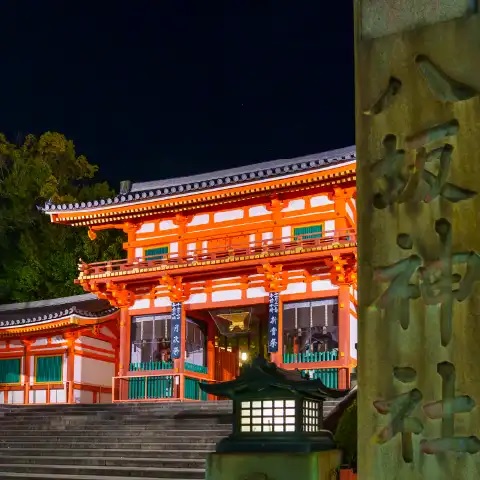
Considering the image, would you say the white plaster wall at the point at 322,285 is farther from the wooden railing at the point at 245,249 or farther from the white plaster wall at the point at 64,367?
the white plaster wall at the point at 64,367

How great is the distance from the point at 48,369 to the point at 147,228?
532 centimetres

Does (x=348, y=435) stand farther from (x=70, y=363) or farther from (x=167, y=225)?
(x=70, y=363)

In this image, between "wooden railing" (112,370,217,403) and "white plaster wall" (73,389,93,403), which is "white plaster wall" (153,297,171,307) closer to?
"wooden railing" (112,370,217,403)

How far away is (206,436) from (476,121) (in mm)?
11365

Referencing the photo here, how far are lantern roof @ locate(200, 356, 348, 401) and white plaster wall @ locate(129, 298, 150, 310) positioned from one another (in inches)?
542

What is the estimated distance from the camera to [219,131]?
66.9 meters

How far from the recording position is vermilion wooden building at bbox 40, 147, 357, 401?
19.5m

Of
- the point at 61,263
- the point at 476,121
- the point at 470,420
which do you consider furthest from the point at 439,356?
the point at 61,263

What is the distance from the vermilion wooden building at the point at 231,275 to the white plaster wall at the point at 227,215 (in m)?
0.03

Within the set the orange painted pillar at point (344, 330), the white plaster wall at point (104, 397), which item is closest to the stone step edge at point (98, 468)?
the orange painted pillar at point (344, 330)

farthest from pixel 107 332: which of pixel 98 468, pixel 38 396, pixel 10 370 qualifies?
pixel 98 468

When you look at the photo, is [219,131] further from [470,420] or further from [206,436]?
Result: [470,420]

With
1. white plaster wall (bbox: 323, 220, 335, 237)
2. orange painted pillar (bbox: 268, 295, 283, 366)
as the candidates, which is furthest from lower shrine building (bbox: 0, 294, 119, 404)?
white plaster wall (bbox: 323, 220, 335, 237)

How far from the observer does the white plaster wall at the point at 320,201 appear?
20438 mm
